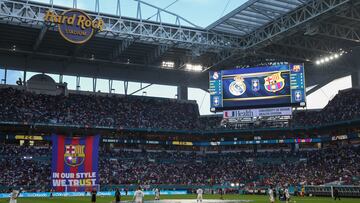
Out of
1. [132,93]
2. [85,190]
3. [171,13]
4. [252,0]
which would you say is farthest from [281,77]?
[132,93]

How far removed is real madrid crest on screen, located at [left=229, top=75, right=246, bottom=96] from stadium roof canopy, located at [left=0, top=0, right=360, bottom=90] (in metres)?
4.33

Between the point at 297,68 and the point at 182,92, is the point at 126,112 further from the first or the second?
the point at 297,68

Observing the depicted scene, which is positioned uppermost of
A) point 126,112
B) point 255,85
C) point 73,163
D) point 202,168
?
point 255,85

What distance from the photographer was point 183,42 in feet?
196

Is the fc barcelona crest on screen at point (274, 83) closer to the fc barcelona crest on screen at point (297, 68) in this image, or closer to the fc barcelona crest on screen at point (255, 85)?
the fc barcelona crest on screen at point (255, 85)

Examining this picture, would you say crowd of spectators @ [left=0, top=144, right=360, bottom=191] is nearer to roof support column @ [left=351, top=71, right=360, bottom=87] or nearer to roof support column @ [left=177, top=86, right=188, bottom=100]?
roof support column @ [left=351, top=71, right=360, bottom=87]

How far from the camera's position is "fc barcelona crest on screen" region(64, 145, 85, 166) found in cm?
5966

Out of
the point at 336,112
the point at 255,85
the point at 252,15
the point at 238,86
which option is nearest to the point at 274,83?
the point at 255,85

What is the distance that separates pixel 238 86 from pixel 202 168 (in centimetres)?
2442

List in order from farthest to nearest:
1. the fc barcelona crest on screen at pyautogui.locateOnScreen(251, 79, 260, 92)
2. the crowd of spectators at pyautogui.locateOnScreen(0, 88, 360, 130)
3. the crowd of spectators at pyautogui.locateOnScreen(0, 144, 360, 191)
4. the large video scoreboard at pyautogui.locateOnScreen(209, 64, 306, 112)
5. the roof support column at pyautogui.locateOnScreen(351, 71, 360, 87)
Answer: the roof support column at pyautogui.locateOnScreen(351, 71, 360, 87) → the crowd of spectators at pyautogui.locateOnScreen(0, 88, 360, 130) → the crowd of spectators at pyautogui.locateOnScreen(0, 144, 360, 191) → the fc barcelona crest on screen at pyautogui.locateOnScreen(251, 79, 260, 92) → the large video scoreboard at pyautogui.locateOnScreen(209, 64, 306, 112)

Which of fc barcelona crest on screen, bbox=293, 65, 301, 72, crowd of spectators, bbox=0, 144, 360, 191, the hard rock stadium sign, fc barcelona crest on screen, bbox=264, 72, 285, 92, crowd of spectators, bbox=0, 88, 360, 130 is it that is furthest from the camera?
crowd of spectators, bbox=0, 88, 360, 130

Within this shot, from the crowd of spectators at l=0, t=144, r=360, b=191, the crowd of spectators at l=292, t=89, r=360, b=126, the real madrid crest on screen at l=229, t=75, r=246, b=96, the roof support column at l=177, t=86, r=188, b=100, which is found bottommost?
the crowd of spectators at l=0, t=144, r=360, b=191

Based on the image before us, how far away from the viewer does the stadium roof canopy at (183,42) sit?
53.2 metres

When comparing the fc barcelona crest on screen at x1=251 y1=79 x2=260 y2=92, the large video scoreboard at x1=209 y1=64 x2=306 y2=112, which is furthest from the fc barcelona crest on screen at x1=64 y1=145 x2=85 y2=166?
the fc barcelona crest on screen at x1=251 y1=79 x2=260 y2=92
